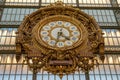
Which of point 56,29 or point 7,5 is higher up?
point 7,5

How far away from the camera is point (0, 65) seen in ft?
61.6

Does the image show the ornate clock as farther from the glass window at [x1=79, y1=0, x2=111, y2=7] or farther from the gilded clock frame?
the glass window at [x1=79, y1=0, x2=111, y2=7]

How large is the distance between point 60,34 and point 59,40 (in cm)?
48

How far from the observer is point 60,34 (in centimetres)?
1953

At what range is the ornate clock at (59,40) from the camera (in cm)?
1800

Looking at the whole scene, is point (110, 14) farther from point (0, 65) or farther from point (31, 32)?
point (0, 65)

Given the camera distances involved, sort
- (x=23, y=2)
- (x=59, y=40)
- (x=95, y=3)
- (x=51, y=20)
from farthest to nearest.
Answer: (x=95, y=3)
(x=23, y=2)
(x=51, y=20)
(x=59, y=40)

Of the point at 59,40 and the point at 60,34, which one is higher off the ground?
the point at 60,34

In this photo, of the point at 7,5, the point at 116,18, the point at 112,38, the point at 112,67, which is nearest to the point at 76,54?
the point at 112,67

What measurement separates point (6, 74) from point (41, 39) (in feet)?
10.6

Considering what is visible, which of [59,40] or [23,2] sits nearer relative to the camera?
[59,40]

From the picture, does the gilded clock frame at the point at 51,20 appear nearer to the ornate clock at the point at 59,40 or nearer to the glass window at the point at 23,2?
the ornate clock at the point at 59,40

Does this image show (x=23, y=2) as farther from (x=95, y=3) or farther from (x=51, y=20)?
(x=95, y=3)

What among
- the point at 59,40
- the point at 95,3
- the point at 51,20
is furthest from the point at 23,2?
the point at 59,40
